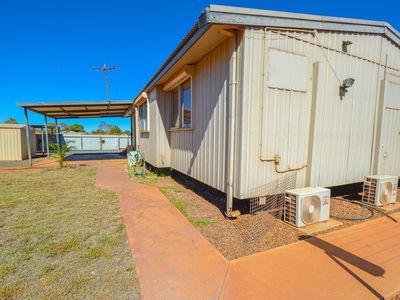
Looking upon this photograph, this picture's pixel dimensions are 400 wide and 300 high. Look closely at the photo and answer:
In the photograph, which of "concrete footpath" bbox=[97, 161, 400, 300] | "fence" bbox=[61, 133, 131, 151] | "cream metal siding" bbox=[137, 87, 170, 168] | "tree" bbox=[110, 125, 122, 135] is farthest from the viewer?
"tree" bbox=[110, 125, 122, 135]

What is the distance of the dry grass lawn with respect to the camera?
72.2 inches

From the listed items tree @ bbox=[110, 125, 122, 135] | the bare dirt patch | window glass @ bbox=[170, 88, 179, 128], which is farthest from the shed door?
tree @ bbox=[110, 125, 122, 135]

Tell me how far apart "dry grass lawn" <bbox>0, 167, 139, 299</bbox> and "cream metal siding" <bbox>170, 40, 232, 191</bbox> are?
181cm

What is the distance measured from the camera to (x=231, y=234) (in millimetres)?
2943

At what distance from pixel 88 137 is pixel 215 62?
21946mm

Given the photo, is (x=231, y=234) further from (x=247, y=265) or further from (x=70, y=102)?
(x=70, y=102)

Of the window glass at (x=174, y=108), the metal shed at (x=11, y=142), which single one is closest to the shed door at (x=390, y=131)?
the window glass at (x=174, y=108)

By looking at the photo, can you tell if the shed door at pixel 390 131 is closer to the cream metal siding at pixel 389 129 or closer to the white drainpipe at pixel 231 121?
the cream metal siding at pixel 389 129

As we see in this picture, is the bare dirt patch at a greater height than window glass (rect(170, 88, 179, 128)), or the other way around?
window glass (rect(170, 88, 179, 128))

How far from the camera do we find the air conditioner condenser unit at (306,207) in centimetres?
312

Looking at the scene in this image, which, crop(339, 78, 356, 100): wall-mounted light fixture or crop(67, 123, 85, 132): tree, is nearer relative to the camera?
crop(339, 78, 356, 100): wall-mounted light fixture

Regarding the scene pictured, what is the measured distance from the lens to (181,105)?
5.81 metres

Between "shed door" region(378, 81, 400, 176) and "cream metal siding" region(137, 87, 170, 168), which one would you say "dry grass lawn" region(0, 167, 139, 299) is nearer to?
"cream metal siding" region(137, 87, 170, 168)

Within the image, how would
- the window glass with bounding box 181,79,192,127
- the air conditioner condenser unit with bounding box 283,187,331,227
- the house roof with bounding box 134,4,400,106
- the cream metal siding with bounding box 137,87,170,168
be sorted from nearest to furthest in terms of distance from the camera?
the house roof with bounding box 134,4,400,106, the air conditioner condenser unit with bounding box 283,187,331,227, the window glass with bounding box 181,79,192,127, the cream metal siding with bounding box 137,87,170,168
